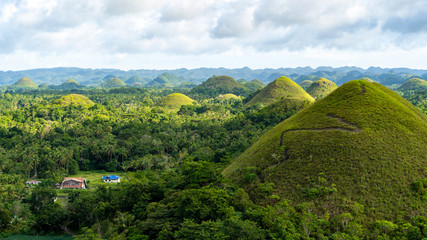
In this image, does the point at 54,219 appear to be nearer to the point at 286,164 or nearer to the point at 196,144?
the point at 286,164

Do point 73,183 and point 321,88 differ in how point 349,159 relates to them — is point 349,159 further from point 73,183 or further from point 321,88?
point 321,88

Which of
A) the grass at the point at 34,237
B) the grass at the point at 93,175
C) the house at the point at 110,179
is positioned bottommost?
the grass at the point at 93,175

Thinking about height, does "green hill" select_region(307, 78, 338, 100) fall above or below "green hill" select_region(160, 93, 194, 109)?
above

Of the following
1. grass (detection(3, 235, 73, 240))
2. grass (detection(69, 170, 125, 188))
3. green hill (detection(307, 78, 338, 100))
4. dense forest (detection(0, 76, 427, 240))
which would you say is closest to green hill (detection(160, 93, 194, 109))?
green hill (detection(307, 78, 338, 100))

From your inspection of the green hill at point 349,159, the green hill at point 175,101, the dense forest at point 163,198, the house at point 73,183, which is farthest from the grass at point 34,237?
the green hill at point 175,101

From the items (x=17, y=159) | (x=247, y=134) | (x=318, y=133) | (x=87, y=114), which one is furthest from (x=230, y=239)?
(x=87, y=114)

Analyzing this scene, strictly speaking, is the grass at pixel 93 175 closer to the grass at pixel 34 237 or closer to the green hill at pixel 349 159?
the grass at pixel 34 237

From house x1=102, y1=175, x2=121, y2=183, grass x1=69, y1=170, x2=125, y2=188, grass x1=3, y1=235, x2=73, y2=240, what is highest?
grass x1=3, y1=235, x2=73, y2=240

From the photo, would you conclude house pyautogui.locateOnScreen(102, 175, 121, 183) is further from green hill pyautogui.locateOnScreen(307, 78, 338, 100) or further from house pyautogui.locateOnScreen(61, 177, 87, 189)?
green hill pyautogui.locateOnScreen(307, 78, 338, 100)
